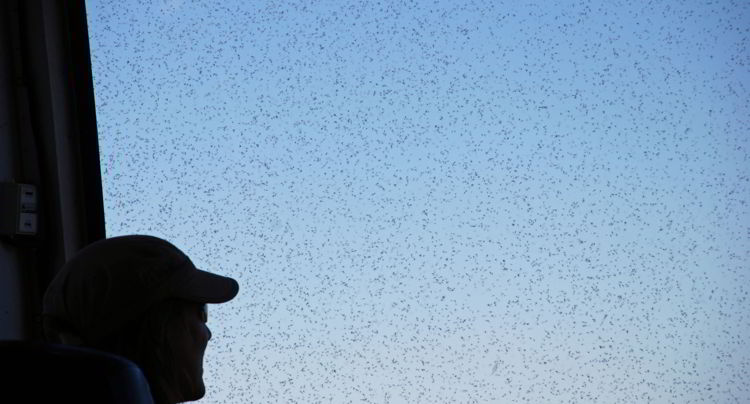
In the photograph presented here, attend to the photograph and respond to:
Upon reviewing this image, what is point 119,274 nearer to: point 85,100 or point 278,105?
point 278,105

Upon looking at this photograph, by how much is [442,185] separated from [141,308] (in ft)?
3.18

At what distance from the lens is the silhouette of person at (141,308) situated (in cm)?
107

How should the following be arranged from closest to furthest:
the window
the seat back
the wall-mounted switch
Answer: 1. the seat back
2. the window
3. the wall-mounted switch

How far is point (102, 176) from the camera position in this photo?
2088 mm

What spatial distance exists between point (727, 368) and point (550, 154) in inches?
21.7

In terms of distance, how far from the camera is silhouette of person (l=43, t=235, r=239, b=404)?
1074 millimetres

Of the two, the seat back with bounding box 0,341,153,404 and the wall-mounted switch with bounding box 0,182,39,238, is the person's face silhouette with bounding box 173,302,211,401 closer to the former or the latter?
the seat back with bounding box 0,341,153,404

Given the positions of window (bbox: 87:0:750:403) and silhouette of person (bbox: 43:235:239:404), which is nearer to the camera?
silhouette of person (bbox: 43:235:239:404)

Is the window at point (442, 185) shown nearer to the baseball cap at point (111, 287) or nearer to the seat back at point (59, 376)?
the baseball cap at point (111, 287)

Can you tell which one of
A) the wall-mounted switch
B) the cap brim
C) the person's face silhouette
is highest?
the wall-mounted switch

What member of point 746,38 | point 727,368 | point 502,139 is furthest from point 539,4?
point 727,368

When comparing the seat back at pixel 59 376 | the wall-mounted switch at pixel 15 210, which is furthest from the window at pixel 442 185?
the seat back at pixel 59 376

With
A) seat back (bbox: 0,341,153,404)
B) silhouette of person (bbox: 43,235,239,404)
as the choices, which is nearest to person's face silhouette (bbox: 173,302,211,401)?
silhouette of person (bbox: 43,235,239,404)

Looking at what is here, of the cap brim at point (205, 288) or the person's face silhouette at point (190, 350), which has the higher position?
the cap brim at point (205, 288)
